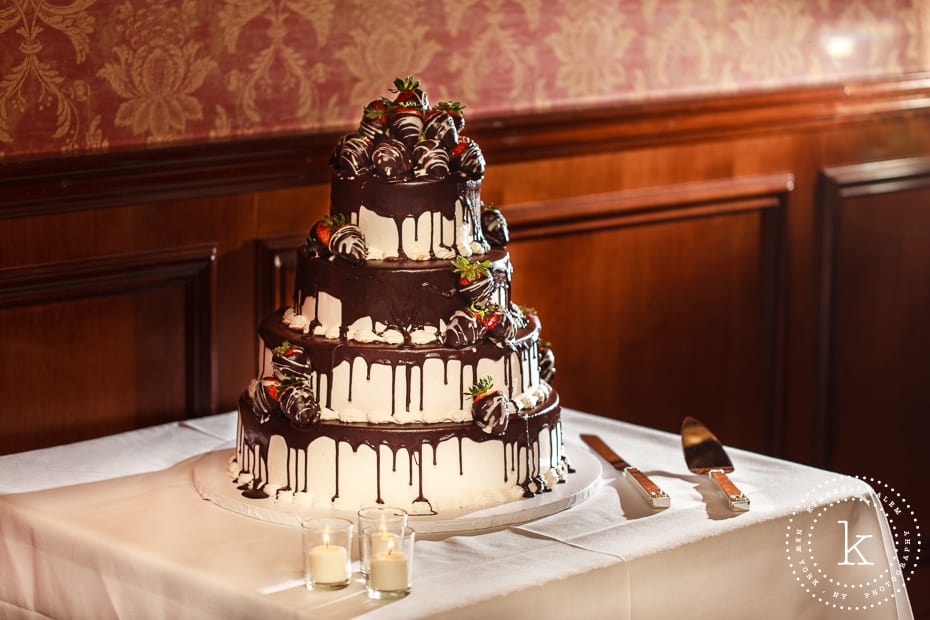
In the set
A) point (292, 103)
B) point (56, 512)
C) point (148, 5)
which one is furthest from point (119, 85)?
point (56, 512)

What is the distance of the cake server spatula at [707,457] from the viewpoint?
7.55 feet

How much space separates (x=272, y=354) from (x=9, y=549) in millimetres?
564

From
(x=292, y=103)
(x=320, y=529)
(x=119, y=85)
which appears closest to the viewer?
(x=320, y=529)

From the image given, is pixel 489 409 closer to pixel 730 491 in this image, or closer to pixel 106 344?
pixel 730 491

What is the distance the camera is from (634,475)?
93.2 inches

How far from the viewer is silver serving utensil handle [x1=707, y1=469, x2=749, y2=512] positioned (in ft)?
7.25

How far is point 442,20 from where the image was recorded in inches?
128

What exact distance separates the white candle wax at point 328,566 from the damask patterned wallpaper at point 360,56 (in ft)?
4.07

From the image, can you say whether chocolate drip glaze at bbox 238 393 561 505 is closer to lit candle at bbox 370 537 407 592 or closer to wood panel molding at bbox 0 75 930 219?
lit candle at bbox 370 537 407 592

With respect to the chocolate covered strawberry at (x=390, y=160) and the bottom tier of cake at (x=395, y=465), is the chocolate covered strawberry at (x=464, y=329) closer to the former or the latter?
the bottom tier of cake at (x=395, y=465)

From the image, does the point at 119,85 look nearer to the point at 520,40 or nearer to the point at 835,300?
the point at 520,40

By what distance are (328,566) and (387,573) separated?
0.29ft

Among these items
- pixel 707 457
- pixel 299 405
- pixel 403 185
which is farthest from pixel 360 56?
pixel 707 457

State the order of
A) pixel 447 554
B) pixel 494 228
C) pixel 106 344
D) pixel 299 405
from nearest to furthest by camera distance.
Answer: pixel 447 554 < pixel 299 405 < pixel 494 228 < pixel 106 344
